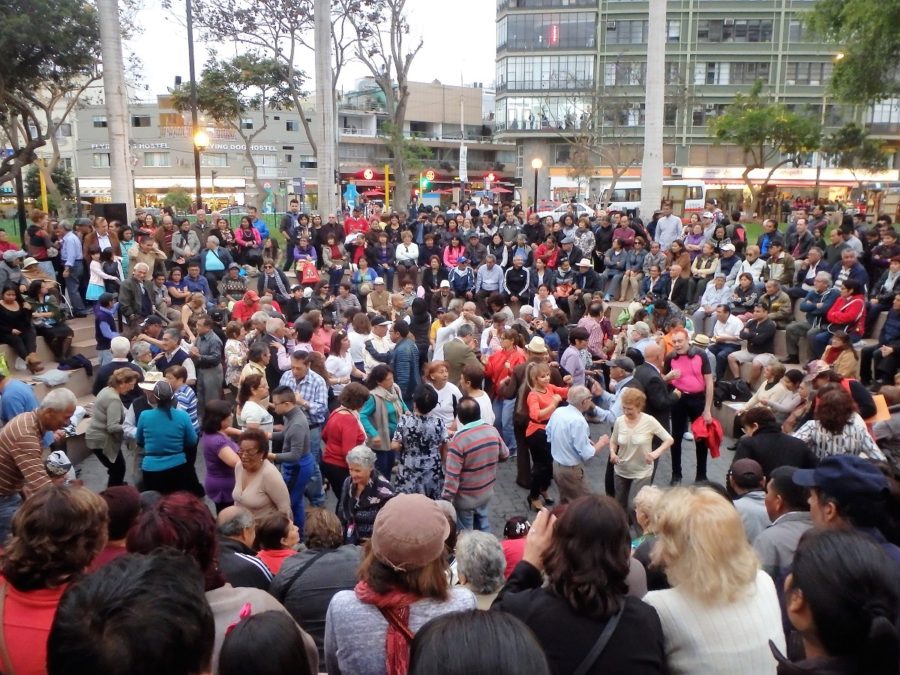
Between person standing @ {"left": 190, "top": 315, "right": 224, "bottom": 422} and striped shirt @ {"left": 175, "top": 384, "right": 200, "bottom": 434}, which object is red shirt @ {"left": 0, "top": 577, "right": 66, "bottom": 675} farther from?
person standing @ {"left": 190, "top": 315, "right": 224, "bottom": 422}

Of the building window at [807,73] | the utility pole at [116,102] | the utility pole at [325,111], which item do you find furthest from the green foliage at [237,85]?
the building window at [807,73]

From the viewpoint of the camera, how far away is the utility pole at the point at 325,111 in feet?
63.5

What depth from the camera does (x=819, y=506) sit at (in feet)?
10.7

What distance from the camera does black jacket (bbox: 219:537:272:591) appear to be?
3.46m

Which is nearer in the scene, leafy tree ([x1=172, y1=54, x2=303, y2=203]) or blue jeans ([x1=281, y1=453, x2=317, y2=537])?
blue jeans ([x1=281, y1=453, x2=317, y2=537])

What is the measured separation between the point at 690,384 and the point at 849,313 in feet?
12.7

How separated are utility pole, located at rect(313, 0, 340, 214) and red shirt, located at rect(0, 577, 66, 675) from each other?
61.7 ft

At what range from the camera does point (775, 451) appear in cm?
533

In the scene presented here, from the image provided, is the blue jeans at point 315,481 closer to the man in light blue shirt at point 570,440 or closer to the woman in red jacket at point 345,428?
the woman in red jacket at point 345,428

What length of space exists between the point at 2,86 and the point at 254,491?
58.6ft

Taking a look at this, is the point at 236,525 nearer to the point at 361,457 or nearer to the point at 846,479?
the point at 361,457

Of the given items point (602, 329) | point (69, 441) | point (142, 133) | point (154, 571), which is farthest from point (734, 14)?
point (154, 571)

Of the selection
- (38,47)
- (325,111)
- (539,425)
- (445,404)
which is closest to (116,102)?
(38,47)

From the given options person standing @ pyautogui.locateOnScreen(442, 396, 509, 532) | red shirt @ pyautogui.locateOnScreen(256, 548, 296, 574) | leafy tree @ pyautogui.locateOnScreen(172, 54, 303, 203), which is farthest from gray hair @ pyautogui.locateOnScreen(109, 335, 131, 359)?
leafy tree @ pyautogui.locateOnScreen(172, 54, 303, 203)
